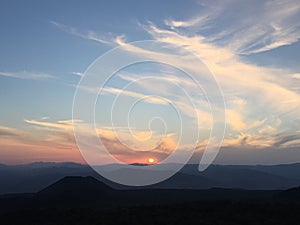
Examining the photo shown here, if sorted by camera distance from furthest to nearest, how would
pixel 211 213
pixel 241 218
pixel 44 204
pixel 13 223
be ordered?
pixel 44 204, pixel 13 223, pixel 211 213, pixel 241 218

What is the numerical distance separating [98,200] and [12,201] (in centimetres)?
2381

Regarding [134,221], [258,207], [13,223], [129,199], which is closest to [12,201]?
[129,199]

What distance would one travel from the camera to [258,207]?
151ft

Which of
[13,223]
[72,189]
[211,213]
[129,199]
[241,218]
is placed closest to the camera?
[241,218]

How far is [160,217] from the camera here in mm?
42625

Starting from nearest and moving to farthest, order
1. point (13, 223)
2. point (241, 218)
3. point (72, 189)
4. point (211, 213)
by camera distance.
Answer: point (241, 218)
point (211, 213)
point (13, 223)
point (72, 189)

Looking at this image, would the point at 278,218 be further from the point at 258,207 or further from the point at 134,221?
the point at 134,221

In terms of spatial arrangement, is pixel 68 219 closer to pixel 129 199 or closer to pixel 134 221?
pixel 134 221

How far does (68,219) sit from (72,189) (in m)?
65.5

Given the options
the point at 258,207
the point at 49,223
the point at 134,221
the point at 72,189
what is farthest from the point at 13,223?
the point at 72,189

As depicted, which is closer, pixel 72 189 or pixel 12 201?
pixel 12 201

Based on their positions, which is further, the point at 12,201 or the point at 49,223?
the point at 12,201

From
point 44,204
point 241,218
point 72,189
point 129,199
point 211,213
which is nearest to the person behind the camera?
point 241,218

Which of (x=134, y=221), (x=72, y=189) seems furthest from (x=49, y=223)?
(x=72, y=189)
